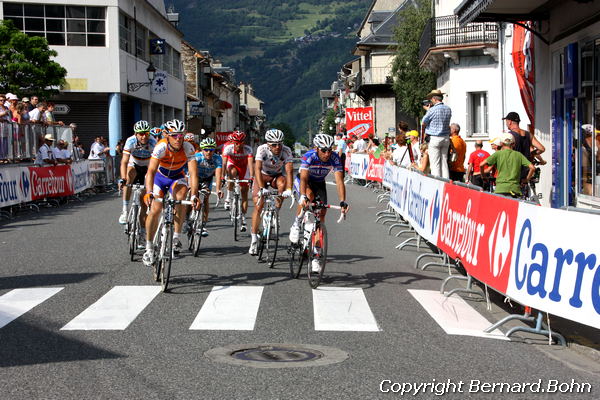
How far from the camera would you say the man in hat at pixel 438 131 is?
1677 centimetres

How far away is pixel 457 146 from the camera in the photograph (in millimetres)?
18422

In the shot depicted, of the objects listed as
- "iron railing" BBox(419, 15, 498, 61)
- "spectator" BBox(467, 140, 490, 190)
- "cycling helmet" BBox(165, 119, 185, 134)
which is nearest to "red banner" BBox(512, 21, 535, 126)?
"spectator" BBox(467, 140, 490, 190)

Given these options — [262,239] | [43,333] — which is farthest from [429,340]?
[262,239]

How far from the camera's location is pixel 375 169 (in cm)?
3422

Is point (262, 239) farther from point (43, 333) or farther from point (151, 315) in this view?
point (43, 333)

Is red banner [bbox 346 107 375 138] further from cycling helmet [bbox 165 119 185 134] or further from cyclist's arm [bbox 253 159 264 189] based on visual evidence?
cycling helmet [bbox 165 119 185 134]

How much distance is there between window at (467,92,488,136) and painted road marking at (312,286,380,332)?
28.1m

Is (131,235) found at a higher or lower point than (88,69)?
lower

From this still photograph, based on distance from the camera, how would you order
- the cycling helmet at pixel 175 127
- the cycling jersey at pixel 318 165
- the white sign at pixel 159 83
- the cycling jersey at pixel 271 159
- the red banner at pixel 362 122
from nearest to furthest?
1. the cycling helmet at pixel 175 127
2. the cycling jersey at pixel 318 165
3. the cycling jersey at pixel 271 159
4. the red banner at pixel 362 122
5. the white sign at pixel 159 83

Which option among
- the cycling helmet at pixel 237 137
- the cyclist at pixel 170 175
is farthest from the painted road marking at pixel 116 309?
the cycling helmet at pixel 237 137

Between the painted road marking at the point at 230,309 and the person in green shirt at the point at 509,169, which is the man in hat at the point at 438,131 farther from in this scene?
the painted road marking at the point at 230,309

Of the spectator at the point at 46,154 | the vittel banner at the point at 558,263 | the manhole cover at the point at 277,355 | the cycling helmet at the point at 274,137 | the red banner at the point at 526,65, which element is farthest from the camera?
the spectator at the point at 46,154

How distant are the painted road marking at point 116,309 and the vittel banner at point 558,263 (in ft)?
12.3

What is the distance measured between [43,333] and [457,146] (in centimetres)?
1203
